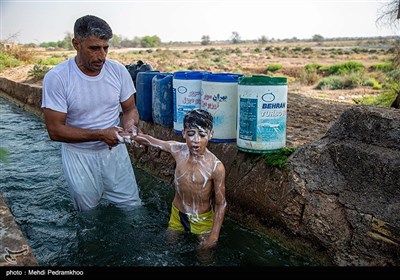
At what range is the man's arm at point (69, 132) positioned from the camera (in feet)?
10.5

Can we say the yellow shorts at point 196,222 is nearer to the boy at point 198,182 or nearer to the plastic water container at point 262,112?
the boy at point 198,182

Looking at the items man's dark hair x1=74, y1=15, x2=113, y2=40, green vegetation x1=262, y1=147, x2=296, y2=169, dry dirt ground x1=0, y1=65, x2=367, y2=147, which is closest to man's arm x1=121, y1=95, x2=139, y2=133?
man's dark hair x1=74, y1=15, x2=113, y2=40

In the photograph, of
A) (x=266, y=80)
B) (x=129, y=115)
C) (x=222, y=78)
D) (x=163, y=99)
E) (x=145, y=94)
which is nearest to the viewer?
(x=266, y=80)

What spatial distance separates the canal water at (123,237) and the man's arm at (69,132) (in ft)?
2.47

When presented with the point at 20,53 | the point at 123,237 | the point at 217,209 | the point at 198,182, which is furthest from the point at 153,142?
the point at 20,53

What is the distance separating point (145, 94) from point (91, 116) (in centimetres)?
210

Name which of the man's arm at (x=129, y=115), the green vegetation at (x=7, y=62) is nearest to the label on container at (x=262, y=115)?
the man's arm at (x=129, y=115)

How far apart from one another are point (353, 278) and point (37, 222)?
303 cm

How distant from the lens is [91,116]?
11.1 feet

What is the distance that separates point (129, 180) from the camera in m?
3.74

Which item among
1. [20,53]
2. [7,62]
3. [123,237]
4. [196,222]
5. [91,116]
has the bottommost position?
[123,237]

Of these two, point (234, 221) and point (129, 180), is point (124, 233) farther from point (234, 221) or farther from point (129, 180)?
point (234, 221)

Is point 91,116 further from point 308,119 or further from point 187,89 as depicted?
point 308,119

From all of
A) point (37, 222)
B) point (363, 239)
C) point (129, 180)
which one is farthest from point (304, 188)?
point (37, 222)
